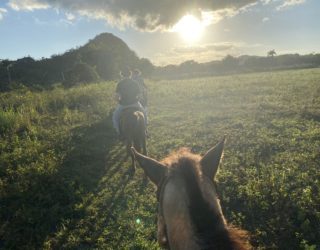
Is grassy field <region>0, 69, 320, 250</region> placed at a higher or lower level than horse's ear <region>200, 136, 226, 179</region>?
lower

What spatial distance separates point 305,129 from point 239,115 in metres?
4.81

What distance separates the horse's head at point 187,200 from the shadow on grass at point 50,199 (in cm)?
559

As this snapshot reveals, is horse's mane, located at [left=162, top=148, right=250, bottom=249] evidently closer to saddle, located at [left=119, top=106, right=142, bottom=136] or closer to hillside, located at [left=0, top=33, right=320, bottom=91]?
saddle, located at [left=119, top=106, right=142, bottom=136]

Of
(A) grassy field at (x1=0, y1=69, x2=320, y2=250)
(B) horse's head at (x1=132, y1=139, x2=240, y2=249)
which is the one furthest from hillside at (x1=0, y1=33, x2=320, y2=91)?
(B) horse's head at (x1=132, y1=139, x2=240, y2=249)

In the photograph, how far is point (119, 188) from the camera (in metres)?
10.1

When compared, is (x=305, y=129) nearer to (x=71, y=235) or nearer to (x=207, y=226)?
(x=71, y=235)

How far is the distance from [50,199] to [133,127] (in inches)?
125

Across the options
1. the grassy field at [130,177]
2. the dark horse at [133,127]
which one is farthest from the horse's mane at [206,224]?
the dark horse at [133,127]

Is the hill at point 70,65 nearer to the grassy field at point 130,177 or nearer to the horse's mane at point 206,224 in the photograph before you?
the grassy field at point 130,177

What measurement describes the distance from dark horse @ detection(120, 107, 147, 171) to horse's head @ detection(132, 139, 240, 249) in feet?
26.6

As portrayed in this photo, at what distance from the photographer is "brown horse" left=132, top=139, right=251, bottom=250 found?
2.30m

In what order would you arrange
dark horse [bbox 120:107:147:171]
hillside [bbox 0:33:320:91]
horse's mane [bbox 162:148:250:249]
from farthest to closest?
hillside [bbox 0:33:320:91]
dark horse [bbox 120:107:147:171]
horse's mane [bbox 162:148:250:249]

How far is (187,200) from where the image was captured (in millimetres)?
2445

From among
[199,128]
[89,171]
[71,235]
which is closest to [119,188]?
[89,171]
